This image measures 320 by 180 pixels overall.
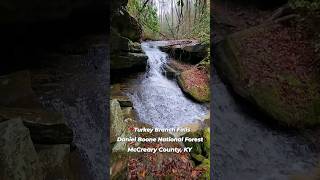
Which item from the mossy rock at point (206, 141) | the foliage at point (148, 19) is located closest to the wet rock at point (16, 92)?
the foliage at point (148, 19)

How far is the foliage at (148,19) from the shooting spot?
4.20 meters

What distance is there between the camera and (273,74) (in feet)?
13.4

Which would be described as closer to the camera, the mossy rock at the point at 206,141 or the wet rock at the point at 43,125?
the wet rock at the point at 43,125

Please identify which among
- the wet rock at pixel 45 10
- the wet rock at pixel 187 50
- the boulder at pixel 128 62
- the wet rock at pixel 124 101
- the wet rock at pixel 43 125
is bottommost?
the wet rock at pixel 43 125

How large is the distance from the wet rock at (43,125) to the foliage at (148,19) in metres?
1.27

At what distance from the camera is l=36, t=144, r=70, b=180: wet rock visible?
3539mm

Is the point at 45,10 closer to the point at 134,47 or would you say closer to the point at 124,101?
the point at 134,47

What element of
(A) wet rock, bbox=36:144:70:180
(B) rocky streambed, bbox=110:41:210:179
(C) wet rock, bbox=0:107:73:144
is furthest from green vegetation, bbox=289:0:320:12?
(A) wet rock, bbox=36:144:70:180

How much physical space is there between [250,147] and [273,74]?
2.56 feet

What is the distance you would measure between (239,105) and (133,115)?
110cm

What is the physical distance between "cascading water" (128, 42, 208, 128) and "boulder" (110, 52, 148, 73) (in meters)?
0.07

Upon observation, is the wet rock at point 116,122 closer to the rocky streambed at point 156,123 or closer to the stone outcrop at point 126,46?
the rocky streambed at point 156,123

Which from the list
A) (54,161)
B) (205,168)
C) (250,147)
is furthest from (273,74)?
(54,161)

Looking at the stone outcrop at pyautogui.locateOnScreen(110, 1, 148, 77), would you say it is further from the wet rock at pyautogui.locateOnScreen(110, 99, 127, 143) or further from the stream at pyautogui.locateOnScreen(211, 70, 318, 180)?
the stream at pyautogui.locateOnScreen(211, 70, 318, 180)
